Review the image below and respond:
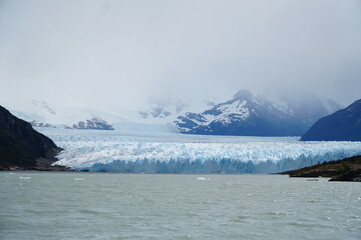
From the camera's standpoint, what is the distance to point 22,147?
133750 millimetres

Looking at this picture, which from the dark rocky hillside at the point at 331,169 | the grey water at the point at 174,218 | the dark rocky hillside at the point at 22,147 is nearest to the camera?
the grey water at the point at 174,218

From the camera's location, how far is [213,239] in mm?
21703

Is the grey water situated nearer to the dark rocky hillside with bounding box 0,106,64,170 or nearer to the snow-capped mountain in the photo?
the dark rocky hillside with bounding box 0,106,64,170

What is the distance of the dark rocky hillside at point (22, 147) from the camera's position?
124 meters

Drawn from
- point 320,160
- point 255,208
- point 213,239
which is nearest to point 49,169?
point 320,160

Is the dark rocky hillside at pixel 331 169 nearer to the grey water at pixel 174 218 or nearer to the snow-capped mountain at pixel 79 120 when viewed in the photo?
the grey water at pixel 174 218

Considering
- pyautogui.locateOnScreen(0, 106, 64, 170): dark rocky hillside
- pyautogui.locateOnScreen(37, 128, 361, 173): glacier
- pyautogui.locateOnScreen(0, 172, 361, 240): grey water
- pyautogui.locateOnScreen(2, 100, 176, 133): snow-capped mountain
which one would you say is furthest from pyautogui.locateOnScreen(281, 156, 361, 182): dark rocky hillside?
pyautogui.locateOnScreen(2, 100, 176, 133): snow-capped mountain

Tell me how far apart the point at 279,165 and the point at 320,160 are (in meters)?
8.80

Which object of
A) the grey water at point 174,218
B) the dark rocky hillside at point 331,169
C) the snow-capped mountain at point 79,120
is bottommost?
the grey water at point 174,218

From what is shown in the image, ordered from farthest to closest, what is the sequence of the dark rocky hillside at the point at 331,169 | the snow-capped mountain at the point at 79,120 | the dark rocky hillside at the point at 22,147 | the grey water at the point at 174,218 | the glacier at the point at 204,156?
1. the snow-capped mountain at the point at 79,120
2. the dark rocky hillside at the point at 22,147
3. the glacier at the point at 204,156
4. the dark rocky hillside at the point at 331,169
5. the grey water at the point at 174,218

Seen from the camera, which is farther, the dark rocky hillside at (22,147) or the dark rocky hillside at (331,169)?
the dark rocky hillside at (22,147)

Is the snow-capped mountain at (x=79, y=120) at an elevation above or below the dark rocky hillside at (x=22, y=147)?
above

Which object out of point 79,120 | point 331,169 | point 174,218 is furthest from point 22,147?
point 174,218

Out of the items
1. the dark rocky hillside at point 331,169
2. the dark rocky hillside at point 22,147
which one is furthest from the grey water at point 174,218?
the dark rocky hillside at point 22,147
